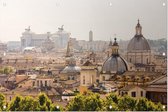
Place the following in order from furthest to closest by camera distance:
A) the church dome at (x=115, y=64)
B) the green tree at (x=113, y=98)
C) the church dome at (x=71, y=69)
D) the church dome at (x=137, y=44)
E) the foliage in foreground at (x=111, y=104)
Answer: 1. the church dome at (x=71, y=69)
2. the church dome at (x=137, y=44)
3. the church dome at (x=115, y=64)
4. the green tree at (x=113, y=98)
5. the foliage in foreground at (x=111, y=104)

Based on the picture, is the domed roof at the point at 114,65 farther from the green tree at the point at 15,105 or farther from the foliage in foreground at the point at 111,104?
the green tree at the point at 15,105

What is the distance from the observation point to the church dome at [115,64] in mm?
8000

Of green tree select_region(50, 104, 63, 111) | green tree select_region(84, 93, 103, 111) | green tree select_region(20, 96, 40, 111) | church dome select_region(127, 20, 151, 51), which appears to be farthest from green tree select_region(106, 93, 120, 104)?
church dome select_region(127, 20, 151, 51)

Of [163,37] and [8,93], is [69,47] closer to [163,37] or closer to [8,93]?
[8,93]

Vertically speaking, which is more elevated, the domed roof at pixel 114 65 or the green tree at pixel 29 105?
the domed roof at pixel 114 65

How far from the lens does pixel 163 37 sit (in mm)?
5598

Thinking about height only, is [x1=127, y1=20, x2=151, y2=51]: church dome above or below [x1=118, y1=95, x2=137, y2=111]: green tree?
above

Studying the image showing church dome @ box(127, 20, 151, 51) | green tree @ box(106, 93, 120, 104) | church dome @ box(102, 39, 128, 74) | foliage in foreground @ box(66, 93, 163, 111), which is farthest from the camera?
church dome @ box(127, 20, 151, 51)

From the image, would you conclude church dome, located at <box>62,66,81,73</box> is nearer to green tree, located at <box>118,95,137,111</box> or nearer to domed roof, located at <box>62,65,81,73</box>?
domed roof, located at <box>62,65,81,73</box>

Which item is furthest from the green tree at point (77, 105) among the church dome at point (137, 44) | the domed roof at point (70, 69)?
the domed roof at point (70, 69)

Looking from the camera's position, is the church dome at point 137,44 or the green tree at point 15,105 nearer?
the green tree at point 15,105

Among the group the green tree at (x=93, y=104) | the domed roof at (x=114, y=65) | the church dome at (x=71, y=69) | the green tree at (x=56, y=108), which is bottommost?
the green tree at (x=56, y=108)

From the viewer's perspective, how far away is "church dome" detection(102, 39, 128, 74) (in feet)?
26.2

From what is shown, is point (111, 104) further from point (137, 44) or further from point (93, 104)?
point (137, 44)
